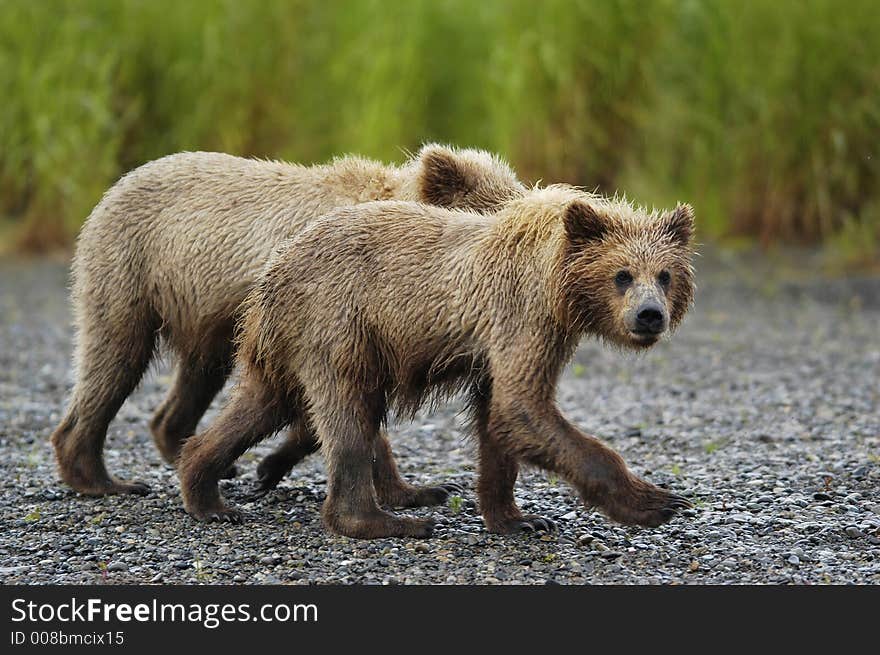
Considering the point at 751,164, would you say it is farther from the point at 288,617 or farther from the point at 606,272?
the point at 288,617

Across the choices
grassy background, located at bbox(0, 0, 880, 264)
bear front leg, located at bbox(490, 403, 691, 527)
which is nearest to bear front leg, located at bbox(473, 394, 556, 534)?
bear front leg, located at bbox(490, 403, 691, 527)

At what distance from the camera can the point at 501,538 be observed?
5387 millimetres

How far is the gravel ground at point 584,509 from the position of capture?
16.4 feet

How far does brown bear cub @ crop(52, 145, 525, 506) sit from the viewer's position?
233 inches

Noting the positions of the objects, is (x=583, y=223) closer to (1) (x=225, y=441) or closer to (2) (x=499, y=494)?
(2) (x=499, y=494)

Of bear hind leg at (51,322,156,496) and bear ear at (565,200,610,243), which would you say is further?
bear hind leg at (51,322,156,496)

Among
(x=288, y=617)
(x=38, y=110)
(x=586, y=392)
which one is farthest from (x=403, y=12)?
(x=288, y=617)

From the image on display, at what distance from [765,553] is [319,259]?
2.03 m

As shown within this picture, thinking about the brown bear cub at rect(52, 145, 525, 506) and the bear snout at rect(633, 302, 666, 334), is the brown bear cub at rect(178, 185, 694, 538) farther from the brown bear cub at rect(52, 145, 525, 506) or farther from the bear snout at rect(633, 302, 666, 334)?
the brown bear cub at rect(52, 145, 525, 506)

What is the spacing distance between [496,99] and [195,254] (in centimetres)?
826

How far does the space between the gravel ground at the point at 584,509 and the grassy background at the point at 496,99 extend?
2.52m

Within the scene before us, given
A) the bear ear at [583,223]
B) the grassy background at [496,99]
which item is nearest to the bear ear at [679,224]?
the bear ear at [583,223]

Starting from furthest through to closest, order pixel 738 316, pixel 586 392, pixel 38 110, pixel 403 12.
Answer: pixel 403 12
pixel 38 110
pixel 738 316
pixel 586 392

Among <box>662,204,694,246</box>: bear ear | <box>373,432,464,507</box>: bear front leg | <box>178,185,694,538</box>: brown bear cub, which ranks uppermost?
<box>662,204,694,246</box>: bear ear
